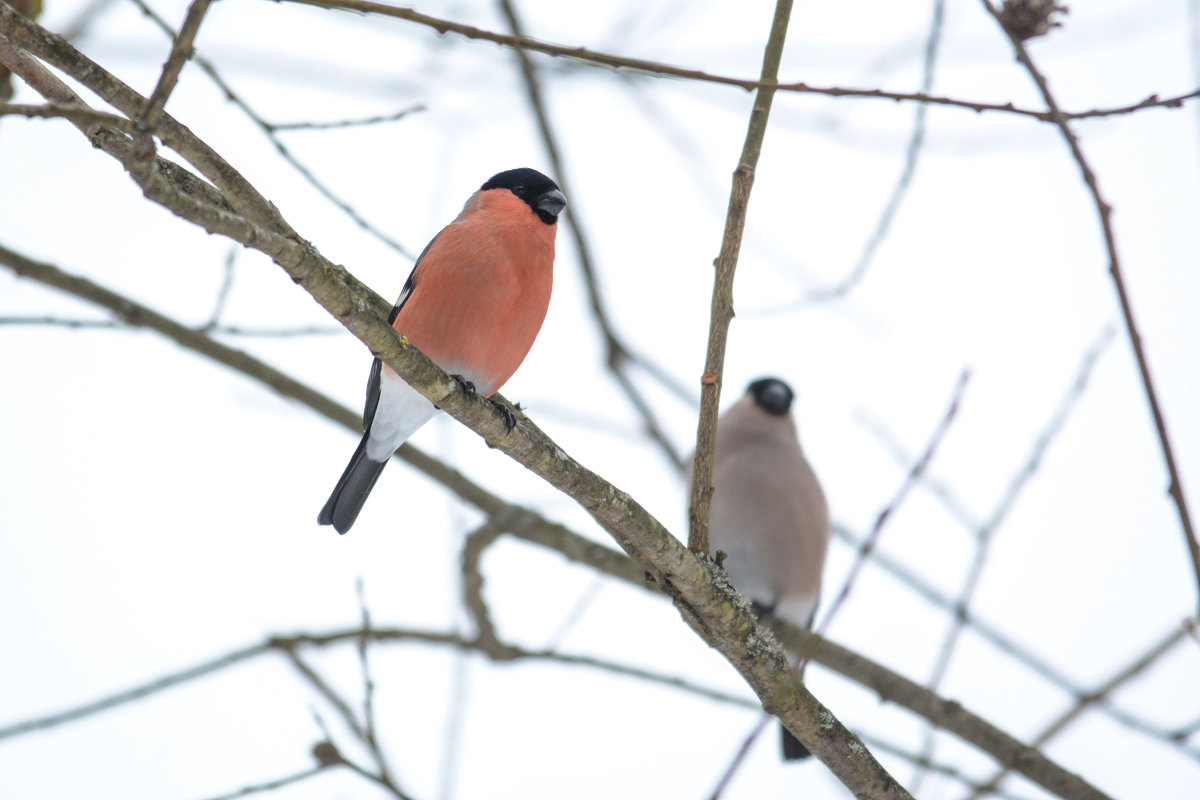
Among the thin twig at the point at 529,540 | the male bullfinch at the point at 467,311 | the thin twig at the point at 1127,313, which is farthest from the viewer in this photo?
the thin twig at the point at 529,540

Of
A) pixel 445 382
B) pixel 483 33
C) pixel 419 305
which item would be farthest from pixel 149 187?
pixel 419 305

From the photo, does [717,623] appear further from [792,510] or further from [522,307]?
[792,510]

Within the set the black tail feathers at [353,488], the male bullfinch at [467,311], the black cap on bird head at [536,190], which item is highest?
the black cap on bird head at [536,190]

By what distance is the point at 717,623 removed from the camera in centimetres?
245

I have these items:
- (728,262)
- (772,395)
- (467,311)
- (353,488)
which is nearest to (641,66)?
(728,262)

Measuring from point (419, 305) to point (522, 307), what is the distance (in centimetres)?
33

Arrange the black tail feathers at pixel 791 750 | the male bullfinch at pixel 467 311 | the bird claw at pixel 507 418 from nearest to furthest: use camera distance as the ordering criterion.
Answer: the bird claw at pixel 507 418
the male bullfinch at pixel 467 311
the black tail feathers at pixel 791 750

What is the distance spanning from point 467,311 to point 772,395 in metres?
3.14

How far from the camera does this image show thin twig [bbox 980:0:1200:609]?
1.73m

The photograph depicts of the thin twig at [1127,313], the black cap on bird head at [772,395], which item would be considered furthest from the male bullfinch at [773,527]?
the thin twig at [1127,313]

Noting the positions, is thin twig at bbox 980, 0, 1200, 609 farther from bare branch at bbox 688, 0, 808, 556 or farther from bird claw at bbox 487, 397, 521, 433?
bird claw at bbox 487, 397, 521, 433

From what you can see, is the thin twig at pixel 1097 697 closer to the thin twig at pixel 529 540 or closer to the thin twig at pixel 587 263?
the thin twig at pixel 529 540

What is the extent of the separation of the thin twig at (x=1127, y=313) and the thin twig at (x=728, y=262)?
1.61 feet

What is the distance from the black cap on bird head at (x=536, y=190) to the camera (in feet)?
12.3
